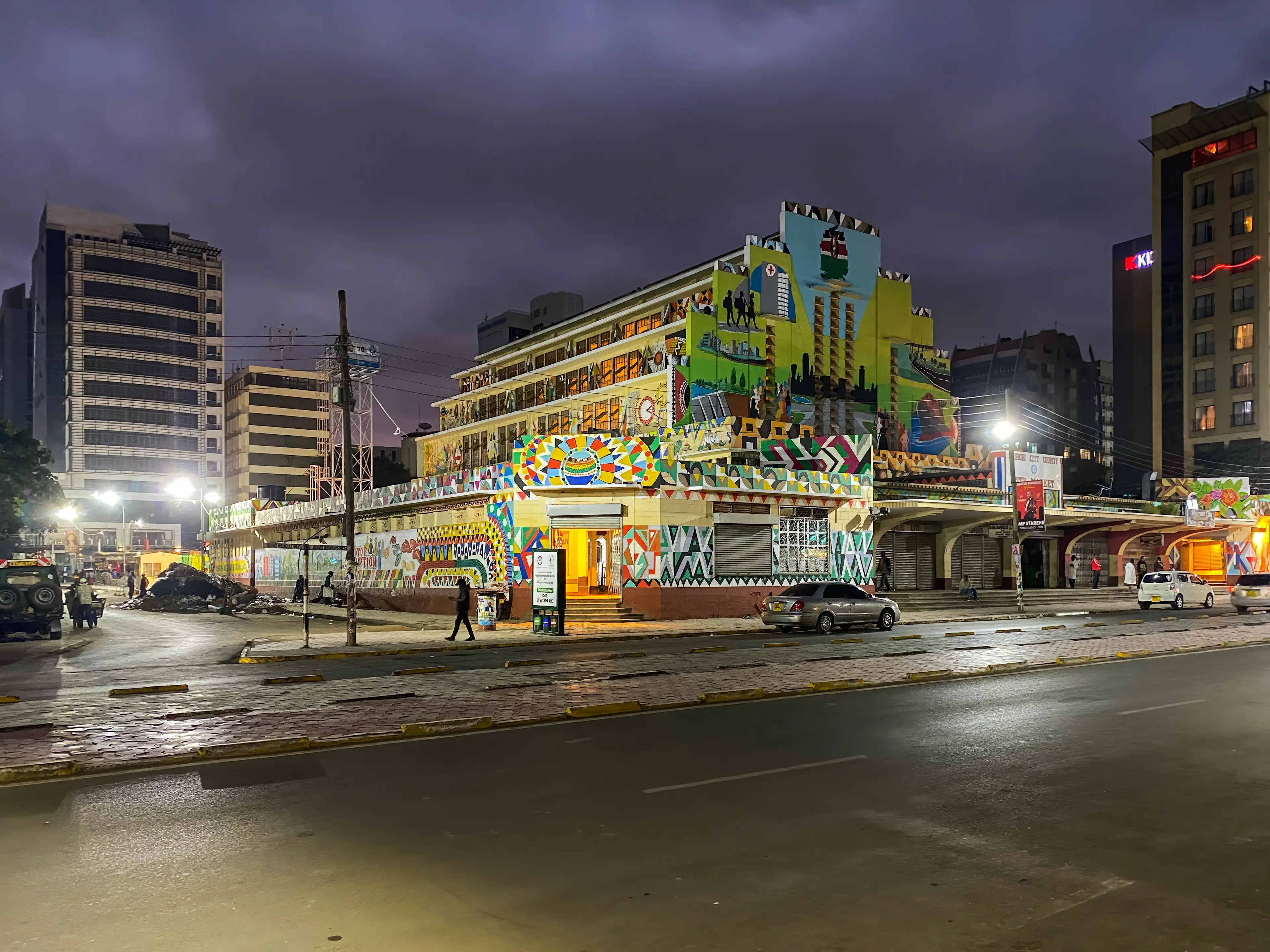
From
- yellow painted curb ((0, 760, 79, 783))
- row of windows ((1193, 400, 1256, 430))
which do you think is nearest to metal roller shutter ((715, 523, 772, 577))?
yellow painted curb ((0, 760, 79, 783))

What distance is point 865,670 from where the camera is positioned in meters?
17.9

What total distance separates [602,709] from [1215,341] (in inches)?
3727

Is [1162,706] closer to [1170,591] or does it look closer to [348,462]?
[348,462]

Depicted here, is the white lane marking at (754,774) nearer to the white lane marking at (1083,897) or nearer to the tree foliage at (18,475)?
the white lane marking at (1083,897)

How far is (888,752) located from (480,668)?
1071cm

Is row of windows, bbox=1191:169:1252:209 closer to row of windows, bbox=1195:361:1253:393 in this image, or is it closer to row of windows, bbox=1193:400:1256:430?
row of windows, bbox=1195:361:1253:393

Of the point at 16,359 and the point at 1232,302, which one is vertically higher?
the point at 16,359

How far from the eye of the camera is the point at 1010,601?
45.0 meters

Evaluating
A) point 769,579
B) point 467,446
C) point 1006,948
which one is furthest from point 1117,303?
point 1006,948

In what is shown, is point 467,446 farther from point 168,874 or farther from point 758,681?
point 168,874

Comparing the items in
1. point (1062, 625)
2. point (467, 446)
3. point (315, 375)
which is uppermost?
point (315, 375)

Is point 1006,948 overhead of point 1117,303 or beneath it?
beneath

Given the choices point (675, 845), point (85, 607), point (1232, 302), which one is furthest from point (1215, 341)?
point (675, 845)

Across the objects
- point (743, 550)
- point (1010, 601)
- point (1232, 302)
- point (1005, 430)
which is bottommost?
point (1010, 601)
